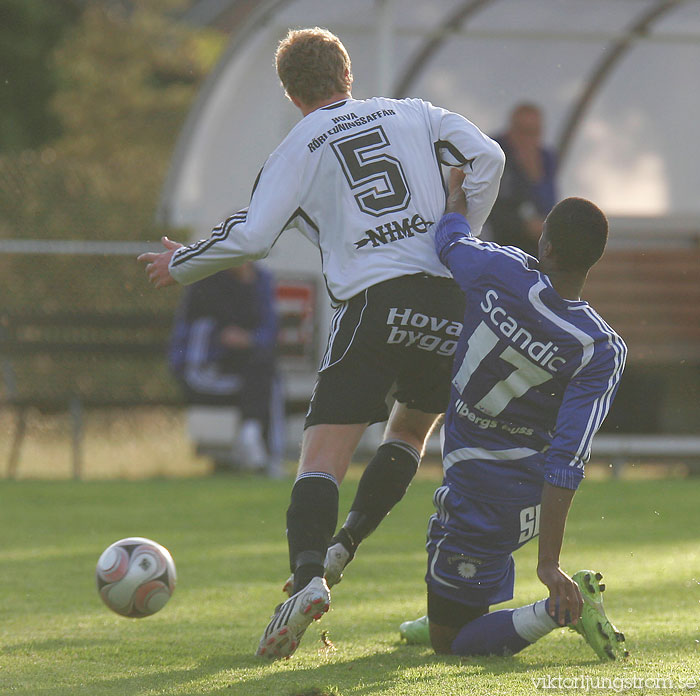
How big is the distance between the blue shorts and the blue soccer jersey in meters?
0.05

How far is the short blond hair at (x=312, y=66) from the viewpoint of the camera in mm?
4422

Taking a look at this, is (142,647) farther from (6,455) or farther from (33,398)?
(6,455)

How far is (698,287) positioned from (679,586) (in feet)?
22.3

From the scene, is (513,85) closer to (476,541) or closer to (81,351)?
(81,351)

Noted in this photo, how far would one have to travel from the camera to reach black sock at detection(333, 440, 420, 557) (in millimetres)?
4559

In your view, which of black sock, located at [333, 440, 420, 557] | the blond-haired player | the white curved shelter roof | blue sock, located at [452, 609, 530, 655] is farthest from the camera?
the white curved shelter roof

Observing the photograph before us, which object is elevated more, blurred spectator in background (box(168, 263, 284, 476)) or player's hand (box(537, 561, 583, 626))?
player's hand (box(537, 561, 583, 626))

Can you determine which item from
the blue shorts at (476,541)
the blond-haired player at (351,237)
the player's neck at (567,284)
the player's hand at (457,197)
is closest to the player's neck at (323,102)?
the blond-haired player at (351,237)

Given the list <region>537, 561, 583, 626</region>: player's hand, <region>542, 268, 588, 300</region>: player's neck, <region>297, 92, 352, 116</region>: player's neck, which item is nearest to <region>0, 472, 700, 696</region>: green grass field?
<region>537, 561, 583, 626</region>: player's hand

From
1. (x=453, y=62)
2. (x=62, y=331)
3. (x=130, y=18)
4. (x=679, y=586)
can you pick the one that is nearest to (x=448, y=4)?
(x=453, y=62)

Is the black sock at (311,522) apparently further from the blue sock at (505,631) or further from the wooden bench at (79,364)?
the wooden bench at (79,364)

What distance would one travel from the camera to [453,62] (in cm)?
1287

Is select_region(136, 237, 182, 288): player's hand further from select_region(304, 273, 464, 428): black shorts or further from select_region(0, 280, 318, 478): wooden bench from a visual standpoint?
select_region(0, 280, 318, 478): wooden bench

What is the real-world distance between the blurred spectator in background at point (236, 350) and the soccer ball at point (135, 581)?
6.03m
